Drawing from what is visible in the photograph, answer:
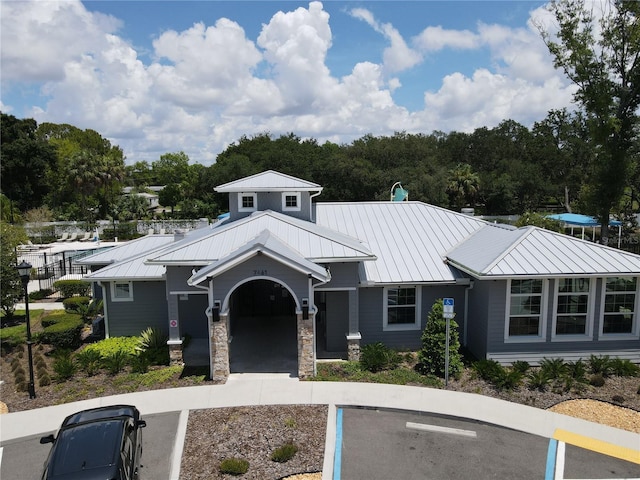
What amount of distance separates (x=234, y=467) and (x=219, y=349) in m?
5.00

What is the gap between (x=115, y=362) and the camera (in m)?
15.4

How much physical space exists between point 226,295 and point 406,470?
7.20 meters

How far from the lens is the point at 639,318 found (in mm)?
15914

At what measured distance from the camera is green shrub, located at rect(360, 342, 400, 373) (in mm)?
15281

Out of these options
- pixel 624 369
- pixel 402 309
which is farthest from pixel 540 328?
pixel 402 309

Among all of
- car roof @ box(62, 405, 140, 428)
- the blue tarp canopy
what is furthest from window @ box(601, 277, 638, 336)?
the blue tarp canopy

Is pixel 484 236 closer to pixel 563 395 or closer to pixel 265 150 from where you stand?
pixel 563 395

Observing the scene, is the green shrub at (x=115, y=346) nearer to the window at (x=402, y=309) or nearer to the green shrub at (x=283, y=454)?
the green shrub at (x=283, y=454)

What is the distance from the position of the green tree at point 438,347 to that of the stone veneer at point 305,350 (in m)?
3.46

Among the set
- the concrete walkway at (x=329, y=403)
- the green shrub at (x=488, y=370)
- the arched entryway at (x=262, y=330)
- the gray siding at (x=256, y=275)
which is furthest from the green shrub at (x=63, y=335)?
the green shrub at (x=488, y=370)

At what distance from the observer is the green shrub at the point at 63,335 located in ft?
58.6

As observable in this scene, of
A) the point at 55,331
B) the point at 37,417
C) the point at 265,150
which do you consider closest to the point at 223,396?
the point at 37,417

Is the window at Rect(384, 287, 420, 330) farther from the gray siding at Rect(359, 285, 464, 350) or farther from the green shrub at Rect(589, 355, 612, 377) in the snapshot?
the green shrub at Rect(589, 355, 612, 377)

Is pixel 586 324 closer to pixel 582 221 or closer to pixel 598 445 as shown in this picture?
pixel 598 445
